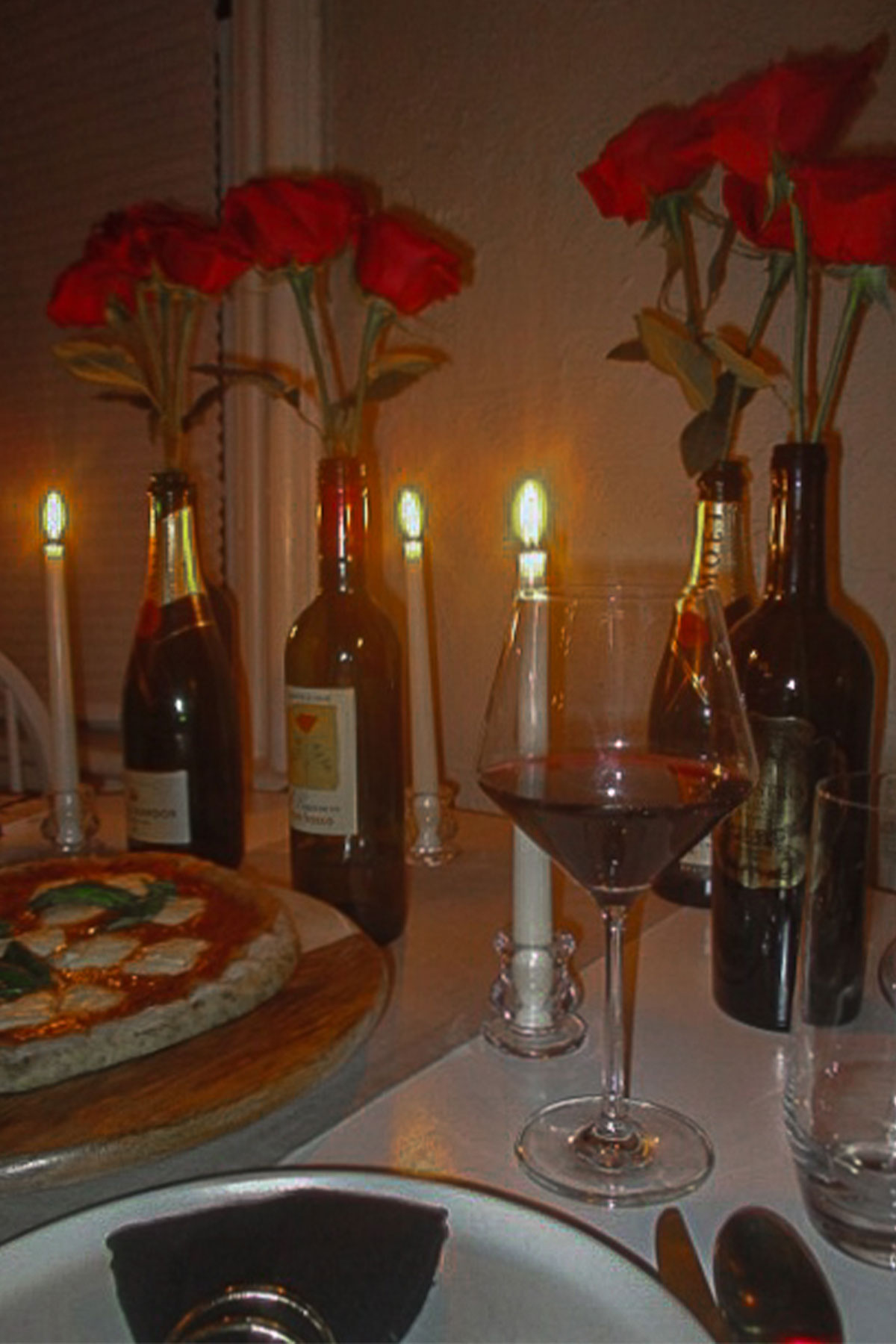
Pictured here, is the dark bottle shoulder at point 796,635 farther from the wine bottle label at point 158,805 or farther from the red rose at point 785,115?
the wine bottle label at point 158,805

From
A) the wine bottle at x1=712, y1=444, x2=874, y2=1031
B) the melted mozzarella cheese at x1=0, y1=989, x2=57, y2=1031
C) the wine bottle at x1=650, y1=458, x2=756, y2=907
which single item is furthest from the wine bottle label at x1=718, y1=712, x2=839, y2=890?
the melted mozzarella cheese at x1=0, y1=989, x2=57, y2=1031

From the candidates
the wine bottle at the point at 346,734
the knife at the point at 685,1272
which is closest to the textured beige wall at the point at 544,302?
the wine bottle at the point at 346,734

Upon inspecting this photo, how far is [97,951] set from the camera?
2.48 ft

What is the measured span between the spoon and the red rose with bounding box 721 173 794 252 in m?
0.72

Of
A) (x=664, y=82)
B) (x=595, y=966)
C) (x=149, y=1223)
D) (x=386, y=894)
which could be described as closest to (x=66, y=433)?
(x=664, y=82)

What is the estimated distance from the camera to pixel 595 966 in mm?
891

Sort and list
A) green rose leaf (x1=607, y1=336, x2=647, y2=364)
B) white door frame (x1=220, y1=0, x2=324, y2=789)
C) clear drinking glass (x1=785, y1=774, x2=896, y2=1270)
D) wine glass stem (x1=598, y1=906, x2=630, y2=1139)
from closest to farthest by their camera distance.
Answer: clear drinking glass (x1=785, y1=774, x2=896, y2=1270) → wine glass stem (x1=598, y1=906, x2=630, y2=1139) → green rose leaf (x1=607, y1=336, x2=647, y2=364) → white door frame (x1=220, y1=0, x2=324, y2=789)

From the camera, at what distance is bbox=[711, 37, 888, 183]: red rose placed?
799 millimetres

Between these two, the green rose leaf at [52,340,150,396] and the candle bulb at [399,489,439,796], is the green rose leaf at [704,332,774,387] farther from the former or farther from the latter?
the green rose leaf at [52,340,150,396]

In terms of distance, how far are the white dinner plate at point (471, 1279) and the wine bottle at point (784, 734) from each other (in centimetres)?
35

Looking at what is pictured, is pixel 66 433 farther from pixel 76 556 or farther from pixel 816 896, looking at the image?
pixel 816 896

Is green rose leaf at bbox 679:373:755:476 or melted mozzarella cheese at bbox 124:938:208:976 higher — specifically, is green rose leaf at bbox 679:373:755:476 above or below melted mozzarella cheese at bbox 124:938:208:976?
above

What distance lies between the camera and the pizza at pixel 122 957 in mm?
622

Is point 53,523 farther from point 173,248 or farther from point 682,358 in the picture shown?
point 682,358
